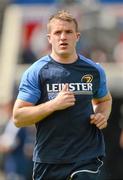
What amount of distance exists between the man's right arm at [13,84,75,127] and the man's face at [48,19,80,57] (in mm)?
316

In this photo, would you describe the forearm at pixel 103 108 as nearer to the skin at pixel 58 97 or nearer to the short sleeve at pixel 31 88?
the skin at pixel 58 97

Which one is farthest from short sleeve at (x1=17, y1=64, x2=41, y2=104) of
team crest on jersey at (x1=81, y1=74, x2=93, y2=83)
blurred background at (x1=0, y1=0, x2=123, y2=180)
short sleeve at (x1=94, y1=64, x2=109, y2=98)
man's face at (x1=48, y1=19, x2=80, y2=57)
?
blurred background at (x1=0, y1=0, x2=123, y2=180)

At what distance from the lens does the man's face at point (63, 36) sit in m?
8.07

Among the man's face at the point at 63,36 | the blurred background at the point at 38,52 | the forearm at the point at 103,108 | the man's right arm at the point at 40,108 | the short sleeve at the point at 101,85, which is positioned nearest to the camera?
the man's right arm at the point at 40,108

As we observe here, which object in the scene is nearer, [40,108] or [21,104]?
[40,108]

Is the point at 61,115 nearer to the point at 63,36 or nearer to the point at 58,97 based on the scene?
the point at 58,97

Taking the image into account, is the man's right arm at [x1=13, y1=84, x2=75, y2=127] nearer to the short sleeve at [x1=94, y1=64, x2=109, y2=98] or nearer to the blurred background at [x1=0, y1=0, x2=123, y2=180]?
the short sleeve at [x1=94, y1=64, x2=109, y2=98]

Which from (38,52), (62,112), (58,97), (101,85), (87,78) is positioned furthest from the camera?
(38,52)

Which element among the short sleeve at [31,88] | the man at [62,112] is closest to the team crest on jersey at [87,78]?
the man at [62,112]

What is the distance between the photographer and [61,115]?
26.6ft

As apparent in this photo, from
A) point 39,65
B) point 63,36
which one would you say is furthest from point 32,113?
point 63,36

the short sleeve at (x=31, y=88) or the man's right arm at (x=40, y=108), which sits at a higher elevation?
the short sleeve at (x=31, y=88)

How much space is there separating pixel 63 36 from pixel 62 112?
2.11 feet

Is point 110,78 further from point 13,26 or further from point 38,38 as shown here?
point 13,26
